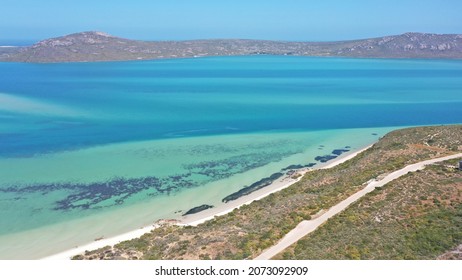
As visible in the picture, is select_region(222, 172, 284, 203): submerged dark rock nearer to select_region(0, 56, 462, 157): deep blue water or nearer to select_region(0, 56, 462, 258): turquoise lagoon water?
select_region(0, 56, 462, 258): turquoise lagoon water

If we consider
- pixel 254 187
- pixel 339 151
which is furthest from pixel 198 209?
pixel 339 151

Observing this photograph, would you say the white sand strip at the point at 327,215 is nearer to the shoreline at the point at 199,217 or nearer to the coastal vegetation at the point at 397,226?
the coastal vegetation at the point at 397,226

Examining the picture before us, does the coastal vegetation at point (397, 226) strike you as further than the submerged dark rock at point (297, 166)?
No

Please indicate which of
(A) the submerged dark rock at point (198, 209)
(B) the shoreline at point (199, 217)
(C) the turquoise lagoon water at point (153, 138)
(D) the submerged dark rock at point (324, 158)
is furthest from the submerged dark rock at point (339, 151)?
A: (A) the submerged dark rock at point (198, 209)

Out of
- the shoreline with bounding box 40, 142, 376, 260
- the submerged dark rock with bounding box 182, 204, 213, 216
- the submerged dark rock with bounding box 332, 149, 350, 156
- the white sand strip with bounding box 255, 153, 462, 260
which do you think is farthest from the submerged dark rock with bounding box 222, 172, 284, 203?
the submerged dark rock with bounding box 332, 149, 350, 156

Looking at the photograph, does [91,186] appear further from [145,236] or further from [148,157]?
[145,236]

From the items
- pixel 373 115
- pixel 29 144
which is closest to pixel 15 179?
pixel 29 144

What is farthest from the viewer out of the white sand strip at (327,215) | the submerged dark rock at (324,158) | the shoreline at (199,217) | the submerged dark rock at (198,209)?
the submerged dark rock at (324,158)
